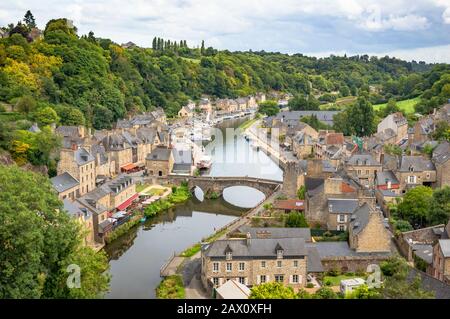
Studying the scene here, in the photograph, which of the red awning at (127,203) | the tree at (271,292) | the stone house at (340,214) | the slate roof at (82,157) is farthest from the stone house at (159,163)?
the tree at (271,292)

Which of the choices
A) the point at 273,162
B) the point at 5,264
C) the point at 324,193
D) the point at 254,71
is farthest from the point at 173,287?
the point at 254,71

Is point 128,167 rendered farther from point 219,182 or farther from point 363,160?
point 363,160

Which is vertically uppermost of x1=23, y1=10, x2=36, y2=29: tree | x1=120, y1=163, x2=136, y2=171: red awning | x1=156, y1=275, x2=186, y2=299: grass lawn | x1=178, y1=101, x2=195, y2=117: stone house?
x1=23, y1=10, x2=36, y2=29: tree

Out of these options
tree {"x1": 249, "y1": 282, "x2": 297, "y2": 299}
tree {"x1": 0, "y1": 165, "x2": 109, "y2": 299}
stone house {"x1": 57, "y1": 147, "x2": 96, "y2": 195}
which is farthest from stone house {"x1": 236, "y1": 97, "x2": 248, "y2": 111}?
tree {"x1": 249, "y1": 282, "x2": 297, "y2": 299}

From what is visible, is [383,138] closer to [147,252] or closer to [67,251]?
[147,252]

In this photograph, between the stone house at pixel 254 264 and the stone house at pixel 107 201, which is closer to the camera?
the stone house at pixel 254 264

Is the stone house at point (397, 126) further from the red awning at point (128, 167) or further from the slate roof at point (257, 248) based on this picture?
the slate roof at point (257, 248)

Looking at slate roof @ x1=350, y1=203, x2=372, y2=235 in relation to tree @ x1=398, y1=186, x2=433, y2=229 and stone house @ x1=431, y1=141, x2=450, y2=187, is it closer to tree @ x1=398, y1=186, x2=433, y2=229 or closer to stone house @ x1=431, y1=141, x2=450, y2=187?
tree @ x1=398, y1=186, x2=433, y2=229
